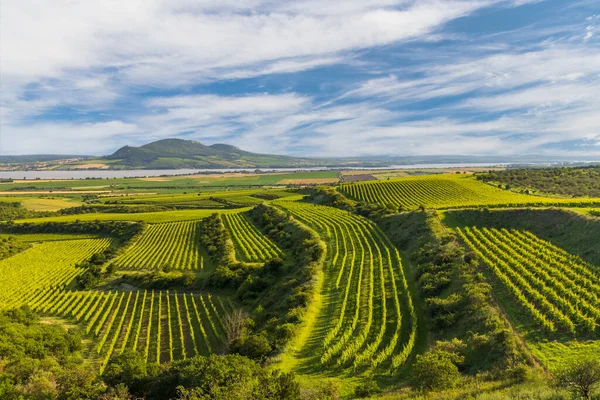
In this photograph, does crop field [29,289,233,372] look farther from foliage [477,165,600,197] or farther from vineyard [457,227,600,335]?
foliage [477,165,600,197]

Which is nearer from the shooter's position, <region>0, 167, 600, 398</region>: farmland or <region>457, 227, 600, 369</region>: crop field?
<region>457, 227, 600, 369</region>: crop field

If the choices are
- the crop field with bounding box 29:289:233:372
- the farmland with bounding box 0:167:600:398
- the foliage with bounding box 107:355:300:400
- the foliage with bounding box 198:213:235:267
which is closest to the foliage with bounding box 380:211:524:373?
the farmland with bounding box 0:167:600:398

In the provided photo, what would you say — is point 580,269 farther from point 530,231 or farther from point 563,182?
point 563,182

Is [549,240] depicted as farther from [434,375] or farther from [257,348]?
[257,348]

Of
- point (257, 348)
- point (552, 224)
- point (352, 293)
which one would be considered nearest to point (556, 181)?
point (552, 224)

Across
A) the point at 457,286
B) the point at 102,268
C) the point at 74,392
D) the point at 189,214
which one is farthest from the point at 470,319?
the point at 189,214

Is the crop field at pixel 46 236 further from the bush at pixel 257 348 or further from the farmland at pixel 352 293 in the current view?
the bush at pixel 257 348
